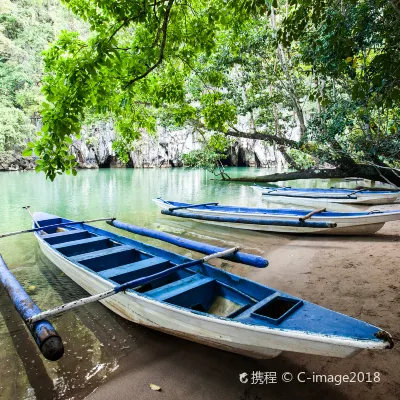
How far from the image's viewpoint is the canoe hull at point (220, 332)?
6.39 feet

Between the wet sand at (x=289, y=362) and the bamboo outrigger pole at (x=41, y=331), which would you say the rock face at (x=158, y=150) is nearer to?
the wet sand at (x=289, y=362)

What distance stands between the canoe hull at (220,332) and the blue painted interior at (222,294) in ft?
0.26

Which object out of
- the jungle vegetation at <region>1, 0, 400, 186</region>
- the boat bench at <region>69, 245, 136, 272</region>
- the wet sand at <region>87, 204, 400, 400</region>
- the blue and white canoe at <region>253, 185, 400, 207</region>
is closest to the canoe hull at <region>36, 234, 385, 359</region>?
the wet sand at <region>87, 204, 400, 400</region>

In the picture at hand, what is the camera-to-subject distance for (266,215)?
23.1 feet

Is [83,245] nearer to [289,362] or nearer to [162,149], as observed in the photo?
[289,362]

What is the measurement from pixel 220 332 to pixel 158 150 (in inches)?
1595

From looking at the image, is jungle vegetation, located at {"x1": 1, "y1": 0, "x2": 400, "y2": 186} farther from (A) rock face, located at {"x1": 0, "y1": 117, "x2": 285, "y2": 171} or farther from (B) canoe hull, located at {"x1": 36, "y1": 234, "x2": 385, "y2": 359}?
(A) rock face, located at {"x1": 0, "y1": 117, "x2": 285, "y2": 171}

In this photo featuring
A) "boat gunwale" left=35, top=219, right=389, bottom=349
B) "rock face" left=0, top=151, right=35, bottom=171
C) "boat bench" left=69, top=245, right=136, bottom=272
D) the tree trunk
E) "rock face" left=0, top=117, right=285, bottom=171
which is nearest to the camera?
"boat gunwale" left=35, top=219, right=389, bottom=349

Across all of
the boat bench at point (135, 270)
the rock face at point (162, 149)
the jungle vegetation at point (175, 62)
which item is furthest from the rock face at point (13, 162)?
the boat bench at point (135, 270)

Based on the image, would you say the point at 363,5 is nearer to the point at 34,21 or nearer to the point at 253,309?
the point at 253,309

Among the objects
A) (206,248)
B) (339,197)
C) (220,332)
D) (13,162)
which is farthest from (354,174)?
(13,162)

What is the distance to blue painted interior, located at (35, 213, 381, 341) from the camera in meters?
2.20

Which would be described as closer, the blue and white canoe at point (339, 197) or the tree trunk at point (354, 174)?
the blue and white canoe at point (339, 197)

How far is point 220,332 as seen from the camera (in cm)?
242
